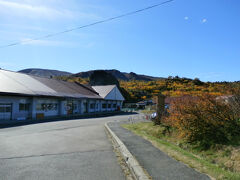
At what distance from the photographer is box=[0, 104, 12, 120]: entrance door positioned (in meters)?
23.1

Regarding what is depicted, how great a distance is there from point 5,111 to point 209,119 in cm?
2222

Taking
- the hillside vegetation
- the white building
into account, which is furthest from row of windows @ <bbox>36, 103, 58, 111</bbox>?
the hillside vegetation

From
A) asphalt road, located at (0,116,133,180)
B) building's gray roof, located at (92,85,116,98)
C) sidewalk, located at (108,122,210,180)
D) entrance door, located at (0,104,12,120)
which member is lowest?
asphalt road, located at (0,116,133,180)

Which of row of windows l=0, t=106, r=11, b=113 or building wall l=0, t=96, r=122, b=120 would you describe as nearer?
row of windows l=0, t=106, r=11, b=113

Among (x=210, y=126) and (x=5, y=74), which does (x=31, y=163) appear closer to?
(x=210, y=126)

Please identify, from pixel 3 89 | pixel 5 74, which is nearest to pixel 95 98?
pixel 5 74

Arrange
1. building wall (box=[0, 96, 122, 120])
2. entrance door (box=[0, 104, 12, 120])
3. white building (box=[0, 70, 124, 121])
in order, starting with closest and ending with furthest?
entrance door (box=[0, 104, 12, 120]), white building (box=[0, 70, 124, 121]), building wall (box=[0, 96, 122, 120])

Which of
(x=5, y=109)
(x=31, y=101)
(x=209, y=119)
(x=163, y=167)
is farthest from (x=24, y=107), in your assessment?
(x=163, y=167)

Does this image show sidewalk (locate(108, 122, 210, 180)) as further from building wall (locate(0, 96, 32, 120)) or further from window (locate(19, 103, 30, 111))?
window (locate(19, 103, 30, 111))

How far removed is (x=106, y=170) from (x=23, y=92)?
74.9 feet

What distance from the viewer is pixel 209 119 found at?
1077 centimetres

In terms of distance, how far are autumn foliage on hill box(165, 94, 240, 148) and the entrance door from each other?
20.6 meters

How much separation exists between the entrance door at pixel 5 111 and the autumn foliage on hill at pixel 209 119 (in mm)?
20564

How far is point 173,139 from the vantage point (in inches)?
492
